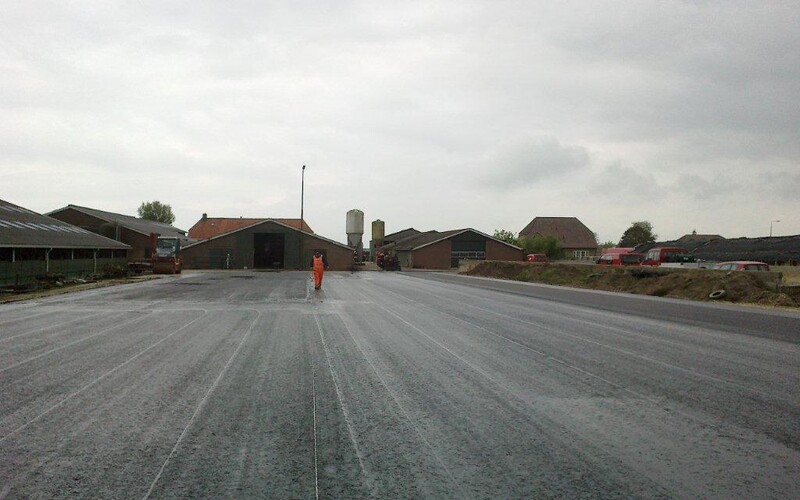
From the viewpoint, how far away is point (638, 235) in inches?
4943

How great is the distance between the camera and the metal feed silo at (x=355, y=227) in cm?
7188

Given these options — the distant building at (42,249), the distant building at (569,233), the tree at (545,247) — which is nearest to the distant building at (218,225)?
the tree at (545,247)

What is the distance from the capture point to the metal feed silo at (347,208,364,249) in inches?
2830

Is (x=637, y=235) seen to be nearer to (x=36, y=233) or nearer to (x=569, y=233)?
(x=569, y=233)

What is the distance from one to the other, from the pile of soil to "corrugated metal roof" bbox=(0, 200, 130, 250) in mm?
29886

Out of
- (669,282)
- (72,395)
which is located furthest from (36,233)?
(669,282)

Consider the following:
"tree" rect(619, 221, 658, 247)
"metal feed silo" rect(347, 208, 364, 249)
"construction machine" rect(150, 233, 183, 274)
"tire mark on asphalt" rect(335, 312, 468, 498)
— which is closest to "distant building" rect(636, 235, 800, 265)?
"tire mark on asphalt" rect(335, 312, 468, 498)

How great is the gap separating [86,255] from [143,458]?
38.9 m

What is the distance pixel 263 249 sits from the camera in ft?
221

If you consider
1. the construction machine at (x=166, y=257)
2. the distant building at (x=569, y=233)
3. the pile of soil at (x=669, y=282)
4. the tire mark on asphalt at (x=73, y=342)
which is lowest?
the tire mark on asphalt at (x=73, y=342)

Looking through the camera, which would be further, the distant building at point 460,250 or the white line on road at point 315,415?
the distant building at point 460,250

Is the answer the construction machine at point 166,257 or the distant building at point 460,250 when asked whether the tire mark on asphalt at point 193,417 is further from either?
the distant building at point 460,250

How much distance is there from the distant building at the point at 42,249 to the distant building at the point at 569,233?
72.5 m

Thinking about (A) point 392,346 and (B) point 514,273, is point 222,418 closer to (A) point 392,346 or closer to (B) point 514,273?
(A) point 392,346
